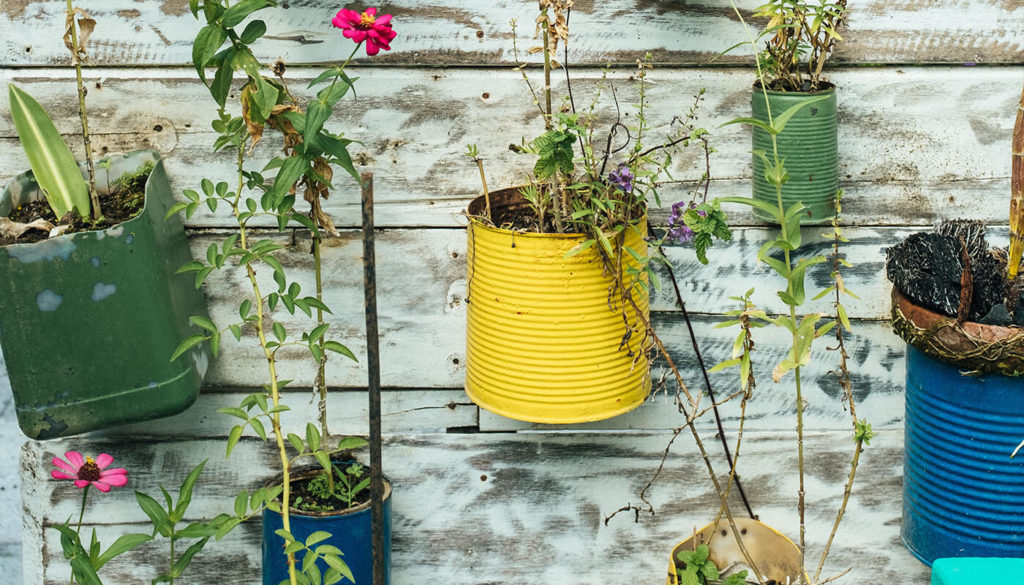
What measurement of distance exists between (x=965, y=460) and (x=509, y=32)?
98 centimetres

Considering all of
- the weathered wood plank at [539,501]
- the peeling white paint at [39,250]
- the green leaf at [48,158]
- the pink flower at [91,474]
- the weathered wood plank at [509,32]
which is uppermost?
the weathered wood plank at [509,32]

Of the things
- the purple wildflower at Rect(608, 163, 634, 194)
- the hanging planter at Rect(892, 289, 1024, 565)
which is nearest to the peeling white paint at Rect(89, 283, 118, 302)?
the purple wildflower at Rect(608, 163, 634, 194)

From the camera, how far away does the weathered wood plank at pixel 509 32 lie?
65.3 inches

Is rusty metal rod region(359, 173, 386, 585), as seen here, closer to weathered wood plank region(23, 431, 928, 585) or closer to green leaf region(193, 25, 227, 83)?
green leaf region(193, 25, 227, 83)

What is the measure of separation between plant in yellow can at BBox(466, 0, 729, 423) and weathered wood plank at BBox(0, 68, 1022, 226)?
0.09m

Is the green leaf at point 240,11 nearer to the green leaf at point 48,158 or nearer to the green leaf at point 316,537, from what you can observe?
the green leaf at point 48,158

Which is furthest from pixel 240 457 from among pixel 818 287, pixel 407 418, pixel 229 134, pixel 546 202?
pixel 818 287

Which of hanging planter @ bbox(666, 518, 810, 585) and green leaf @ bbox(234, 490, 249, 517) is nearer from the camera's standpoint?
green leaf @ bbox(234, 490, 249, 517)

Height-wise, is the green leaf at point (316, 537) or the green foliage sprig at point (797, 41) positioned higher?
the green foliage sprig at point (797, 41)

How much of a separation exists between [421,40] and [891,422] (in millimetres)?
1072

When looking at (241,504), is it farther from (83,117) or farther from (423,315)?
(83,117)

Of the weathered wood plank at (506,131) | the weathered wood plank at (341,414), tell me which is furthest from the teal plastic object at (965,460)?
the weathered wood plank at (341,414)

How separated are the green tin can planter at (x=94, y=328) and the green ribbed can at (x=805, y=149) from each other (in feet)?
3.07

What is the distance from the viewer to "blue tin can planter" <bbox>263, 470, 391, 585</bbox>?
1.60 metres
